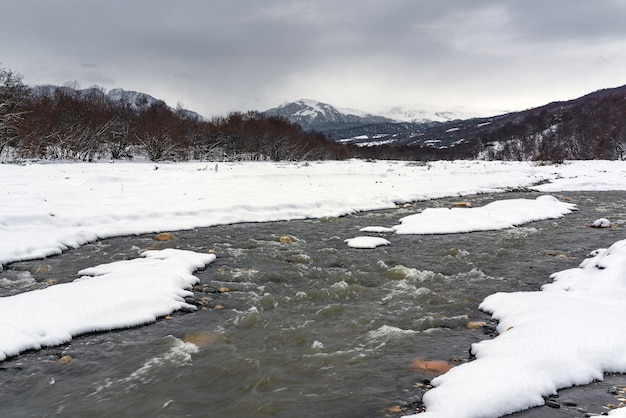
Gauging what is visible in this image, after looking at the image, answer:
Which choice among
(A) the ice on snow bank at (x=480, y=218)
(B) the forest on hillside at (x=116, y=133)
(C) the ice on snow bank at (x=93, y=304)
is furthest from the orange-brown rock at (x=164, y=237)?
(B) the forest on hillside at (x=116, y=133)

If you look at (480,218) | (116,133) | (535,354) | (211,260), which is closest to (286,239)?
(211,260)

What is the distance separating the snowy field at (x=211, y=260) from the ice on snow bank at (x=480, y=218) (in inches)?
1.8

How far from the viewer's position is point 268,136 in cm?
5759

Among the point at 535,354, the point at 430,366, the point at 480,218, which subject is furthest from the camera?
the point at 480,218

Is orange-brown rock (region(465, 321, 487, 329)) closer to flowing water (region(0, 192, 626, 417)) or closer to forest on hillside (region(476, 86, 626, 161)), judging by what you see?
flowing water (region(0, 192, 626, 417))

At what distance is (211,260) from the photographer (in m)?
8.88

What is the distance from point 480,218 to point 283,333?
1011cm

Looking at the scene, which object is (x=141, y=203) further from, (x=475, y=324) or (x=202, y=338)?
(x=475, y=324)

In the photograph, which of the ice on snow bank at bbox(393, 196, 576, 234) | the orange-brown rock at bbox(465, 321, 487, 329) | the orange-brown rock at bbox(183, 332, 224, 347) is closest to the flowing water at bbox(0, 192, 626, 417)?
the orange-brown rock at bbox(183, 332, 224, 347)

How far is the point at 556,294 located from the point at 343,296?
131 inches

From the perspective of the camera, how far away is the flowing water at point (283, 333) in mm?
3938

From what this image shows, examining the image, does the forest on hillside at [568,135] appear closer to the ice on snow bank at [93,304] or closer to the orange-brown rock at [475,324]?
the orange-brown rock at [475,324]

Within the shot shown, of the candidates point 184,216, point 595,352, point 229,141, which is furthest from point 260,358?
point 229,141

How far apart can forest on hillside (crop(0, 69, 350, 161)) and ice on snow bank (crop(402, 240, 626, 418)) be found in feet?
105
